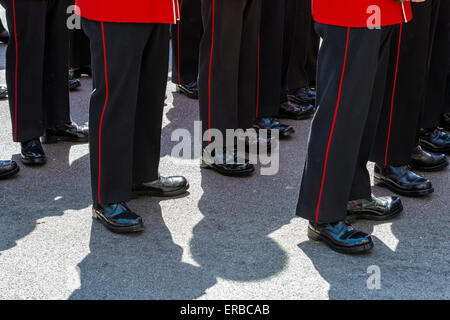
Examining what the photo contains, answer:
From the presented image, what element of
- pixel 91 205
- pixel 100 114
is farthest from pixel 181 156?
pixel 100 114

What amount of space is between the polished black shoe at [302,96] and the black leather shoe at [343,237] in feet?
6.32

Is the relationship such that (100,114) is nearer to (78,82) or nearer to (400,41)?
(400,41)

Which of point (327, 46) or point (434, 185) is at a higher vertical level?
point (327, 46)

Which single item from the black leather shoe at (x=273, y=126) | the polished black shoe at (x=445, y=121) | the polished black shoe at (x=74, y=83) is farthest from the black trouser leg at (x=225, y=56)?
the polished black shoe at (x=74, y=83)

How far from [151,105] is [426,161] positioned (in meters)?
1.57

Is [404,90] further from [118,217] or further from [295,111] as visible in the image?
[118,217]

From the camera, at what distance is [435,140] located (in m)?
3.98

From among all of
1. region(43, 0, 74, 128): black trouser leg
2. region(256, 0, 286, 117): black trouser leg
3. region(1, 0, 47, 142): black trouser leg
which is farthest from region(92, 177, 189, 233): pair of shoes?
region(256, 0, 286, 117): black trouser leg

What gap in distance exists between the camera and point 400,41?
323cm

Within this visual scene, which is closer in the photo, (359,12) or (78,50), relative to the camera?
(359,12)

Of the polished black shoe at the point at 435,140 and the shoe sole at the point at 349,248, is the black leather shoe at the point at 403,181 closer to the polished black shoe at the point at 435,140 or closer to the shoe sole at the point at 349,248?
the polished black shoe at the point at 435,140

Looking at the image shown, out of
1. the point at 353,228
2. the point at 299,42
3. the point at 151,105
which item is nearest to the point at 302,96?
the point at 299,42

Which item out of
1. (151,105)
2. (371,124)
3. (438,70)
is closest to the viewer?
(371,124)

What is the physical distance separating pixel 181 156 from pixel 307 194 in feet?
4.09
